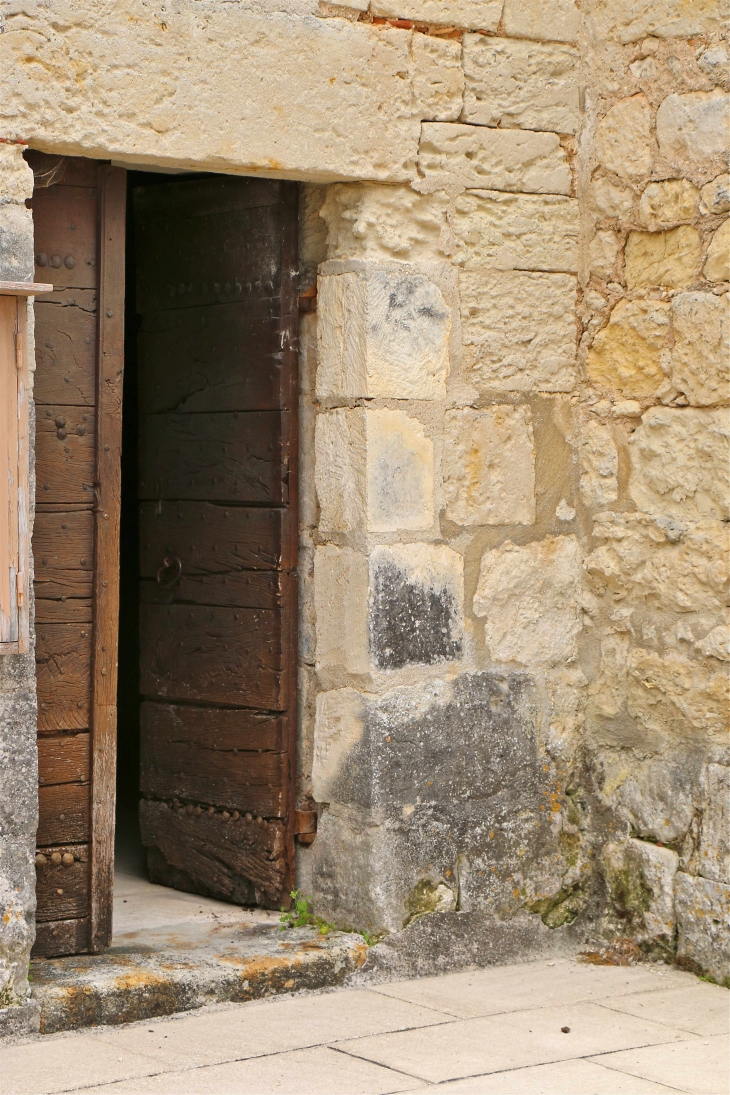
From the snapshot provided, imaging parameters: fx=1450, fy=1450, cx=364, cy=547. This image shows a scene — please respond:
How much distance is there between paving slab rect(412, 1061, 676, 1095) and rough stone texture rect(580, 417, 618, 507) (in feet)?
5.33

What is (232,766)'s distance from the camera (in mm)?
4234

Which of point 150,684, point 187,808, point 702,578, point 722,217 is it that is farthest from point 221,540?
point 722,217

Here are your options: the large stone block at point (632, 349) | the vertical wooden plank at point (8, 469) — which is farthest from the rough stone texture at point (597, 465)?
the vertical wooden plank at point (8, 469)

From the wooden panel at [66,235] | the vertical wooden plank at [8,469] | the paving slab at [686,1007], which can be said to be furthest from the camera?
the wooden panel at [66,235]

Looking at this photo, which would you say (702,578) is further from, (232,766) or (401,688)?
(232,766)

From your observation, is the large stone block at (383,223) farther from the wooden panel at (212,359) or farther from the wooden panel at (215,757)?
the wooden panel at (215,757)

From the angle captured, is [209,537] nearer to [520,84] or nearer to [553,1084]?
[520,84]

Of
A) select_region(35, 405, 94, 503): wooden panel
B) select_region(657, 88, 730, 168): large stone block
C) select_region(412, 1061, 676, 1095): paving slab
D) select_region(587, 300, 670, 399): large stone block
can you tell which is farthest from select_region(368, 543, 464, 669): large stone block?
select_region(657, 88, 730, 168): large stone block

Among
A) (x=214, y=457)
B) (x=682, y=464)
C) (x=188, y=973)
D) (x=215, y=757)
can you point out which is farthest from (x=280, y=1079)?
(x=682, y=464)

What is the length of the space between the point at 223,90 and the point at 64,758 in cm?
175

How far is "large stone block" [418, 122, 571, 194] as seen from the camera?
13.0ft

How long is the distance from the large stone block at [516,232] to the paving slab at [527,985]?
6.45ft

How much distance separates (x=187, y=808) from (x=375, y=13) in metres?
2.34

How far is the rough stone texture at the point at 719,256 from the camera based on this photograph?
3.83 metres
